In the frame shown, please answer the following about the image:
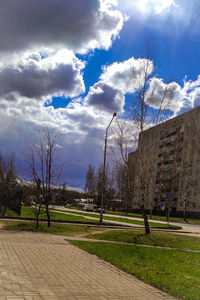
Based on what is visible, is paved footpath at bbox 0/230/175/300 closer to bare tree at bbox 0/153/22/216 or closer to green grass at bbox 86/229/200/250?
green grass at bbox 86/229/200/250

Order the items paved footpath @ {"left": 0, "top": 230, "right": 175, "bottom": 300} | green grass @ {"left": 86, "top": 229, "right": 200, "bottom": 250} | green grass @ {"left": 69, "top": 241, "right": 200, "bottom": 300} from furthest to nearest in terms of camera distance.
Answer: green grass @ {"left": 86, "top": 229, "right": 200, "bottom": 250}
green grass @ {"left": 69, "top": 241, "right": 200, "bottom": 300}
paved footpath @ {"left": 0, "top": 230, "right": 175, "bottom": 300}

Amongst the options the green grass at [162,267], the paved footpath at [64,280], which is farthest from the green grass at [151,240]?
the paved footpath at [64,280]

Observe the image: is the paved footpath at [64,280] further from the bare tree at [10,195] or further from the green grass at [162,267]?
the bare tree at [10,195]

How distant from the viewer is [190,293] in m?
5.90

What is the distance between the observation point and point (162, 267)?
8391mm

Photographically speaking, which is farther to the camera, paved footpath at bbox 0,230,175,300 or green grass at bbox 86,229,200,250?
green grass at bbox 86,229,200,250

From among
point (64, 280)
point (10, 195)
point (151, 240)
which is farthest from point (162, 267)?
point (10, 195)

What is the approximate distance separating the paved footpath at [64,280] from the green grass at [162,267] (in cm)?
30

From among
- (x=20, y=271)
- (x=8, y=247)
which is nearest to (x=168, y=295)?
(x=20, y=271)

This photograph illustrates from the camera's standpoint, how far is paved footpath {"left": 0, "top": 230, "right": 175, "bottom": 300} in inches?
208

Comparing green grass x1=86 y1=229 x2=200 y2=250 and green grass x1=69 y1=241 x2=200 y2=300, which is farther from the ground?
green grass x1=69 y1=241 x2=200 y2=300

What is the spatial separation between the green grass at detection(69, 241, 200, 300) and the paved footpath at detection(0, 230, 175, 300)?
305mm

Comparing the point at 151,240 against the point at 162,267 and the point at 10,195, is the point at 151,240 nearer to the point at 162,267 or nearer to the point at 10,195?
the point at 162,267

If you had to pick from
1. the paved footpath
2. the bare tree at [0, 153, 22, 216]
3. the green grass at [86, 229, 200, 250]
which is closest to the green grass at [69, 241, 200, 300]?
the paved footpath
